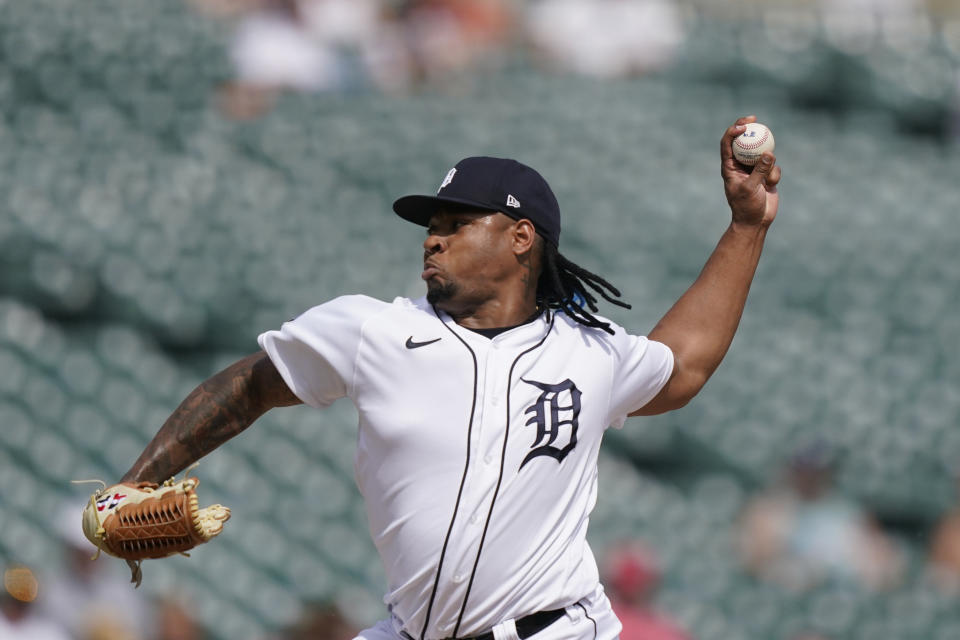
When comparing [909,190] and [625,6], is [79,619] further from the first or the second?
[909,190]

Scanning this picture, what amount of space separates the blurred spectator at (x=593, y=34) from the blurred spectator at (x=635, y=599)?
482 centimetres

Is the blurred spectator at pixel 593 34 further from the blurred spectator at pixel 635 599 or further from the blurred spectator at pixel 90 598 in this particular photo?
the blurred spectator at pixel 90 598

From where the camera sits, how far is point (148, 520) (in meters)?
2.23

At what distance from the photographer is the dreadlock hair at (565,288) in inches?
99.4

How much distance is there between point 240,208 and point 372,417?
16.3 feet

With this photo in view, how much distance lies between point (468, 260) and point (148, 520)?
73cm

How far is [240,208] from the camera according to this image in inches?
279

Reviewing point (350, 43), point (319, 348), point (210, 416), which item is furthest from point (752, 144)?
point (350, 43)

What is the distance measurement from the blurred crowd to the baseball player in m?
5.55

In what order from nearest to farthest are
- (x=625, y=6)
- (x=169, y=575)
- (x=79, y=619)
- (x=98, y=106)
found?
(x=79, y=619)
(x=169, y=575)
(x=98, y=106)
(x=625, y=6)

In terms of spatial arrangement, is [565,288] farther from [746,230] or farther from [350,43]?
[350,43]

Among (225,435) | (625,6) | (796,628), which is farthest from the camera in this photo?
(625,6)

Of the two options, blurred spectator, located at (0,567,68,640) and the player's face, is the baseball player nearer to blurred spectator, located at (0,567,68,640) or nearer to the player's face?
the player's face

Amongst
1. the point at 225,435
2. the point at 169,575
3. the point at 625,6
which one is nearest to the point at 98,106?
the point at 169,575
